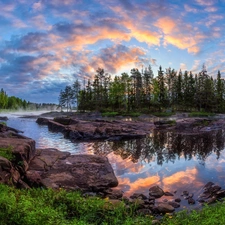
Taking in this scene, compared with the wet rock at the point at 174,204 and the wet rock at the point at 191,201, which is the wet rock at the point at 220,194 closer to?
the wet rock at the point at 191,201

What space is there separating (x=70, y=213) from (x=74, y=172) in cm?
582

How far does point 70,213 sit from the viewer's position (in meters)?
7.10

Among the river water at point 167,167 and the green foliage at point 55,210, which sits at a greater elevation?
the green foliage at point 55,210

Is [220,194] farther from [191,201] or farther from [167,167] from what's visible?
[167,167]

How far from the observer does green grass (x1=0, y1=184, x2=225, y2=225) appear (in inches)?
226

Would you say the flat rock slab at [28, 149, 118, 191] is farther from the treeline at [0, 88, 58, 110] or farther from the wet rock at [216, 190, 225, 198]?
the treeline at [0, 88, 58, 110]

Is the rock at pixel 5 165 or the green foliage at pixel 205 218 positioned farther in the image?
the rock at pixel 5 165

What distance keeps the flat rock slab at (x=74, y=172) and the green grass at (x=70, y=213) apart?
2.92 metres

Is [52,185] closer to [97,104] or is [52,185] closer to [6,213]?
[6,213]

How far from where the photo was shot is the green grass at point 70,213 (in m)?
5.75

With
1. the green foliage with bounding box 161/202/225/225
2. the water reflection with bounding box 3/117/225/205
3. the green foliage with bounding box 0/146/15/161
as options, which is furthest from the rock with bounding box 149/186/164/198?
the green foliage with bounding box 0/146/15/161

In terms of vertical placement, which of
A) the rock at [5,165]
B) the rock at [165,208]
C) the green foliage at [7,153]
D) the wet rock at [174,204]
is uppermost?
the green foliage at [7,153]

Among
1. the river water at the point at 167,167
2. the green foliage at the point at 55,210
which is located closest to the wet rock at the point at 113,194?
the river water at the point at 167,167

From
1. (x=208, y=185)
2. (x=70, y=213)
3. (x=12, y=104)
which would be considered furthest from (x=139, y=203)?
(x=12, y=104)
